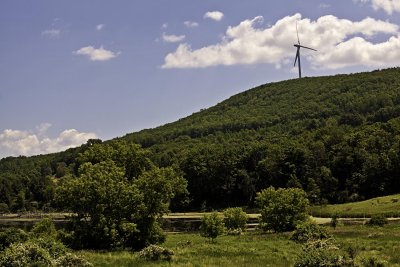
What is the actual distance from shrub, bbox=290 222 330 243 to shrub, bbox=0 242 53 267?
23.5 m

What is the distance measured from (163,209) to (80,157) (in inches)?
864

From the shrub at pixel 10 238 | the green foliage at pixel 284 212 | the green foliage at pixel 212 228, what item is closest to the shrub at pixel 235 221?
the green foliage at pixel 284 212

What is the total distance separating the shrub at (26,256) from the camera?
3105cm

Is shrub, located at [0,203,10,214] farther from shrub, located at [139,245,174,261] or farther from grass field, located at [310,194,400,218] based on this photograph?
shrub, located at [139,245,174,261]

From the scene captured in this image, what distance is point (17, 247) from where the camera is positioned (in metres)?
32.8

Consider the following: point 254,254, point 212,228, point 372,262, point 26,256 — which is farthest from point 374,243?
point 26,256

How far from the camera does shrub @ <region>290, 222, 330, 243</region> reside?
4644cm

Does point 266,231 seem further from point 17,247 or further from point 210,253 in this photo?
point 17,247

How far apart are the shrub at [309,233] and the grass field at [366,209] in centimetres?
3009

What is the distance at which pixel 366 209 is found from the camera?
3265 inches

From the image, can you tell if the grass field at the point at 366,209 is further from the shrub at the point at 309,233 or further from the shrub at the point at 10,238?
the shrub at the point at 10,238

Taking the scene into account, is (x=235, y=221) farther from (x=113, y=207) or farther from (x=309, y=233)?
(x=113, y=207)

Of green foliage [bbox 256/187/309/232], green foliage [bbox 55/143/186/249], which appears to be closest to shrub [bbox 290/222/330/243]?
green foliage [bbox 256/187/309/232]

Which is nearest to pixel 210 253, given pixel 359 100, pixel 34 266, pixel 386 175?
pixel 34 266
